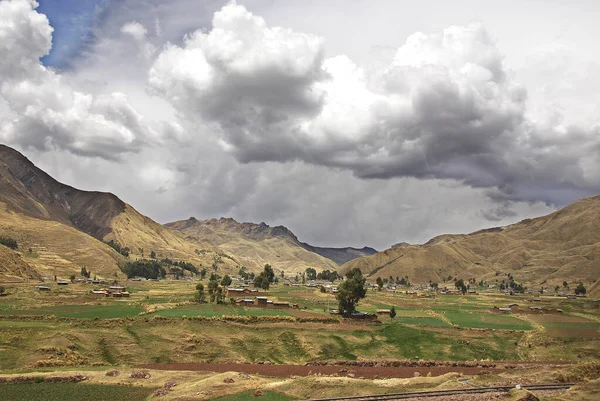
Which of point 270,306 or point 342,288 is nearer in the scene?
point 342,288

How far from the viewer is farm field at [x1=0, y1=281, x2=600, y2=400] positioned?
6719 cm

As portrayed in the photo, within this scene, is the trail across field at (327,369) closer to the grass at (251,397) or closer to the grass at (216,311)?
the grass at (251,397)

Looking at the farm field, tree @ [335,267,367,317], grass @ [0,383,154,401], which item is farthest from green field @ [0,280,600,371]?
grass @ [0,383,154,401]

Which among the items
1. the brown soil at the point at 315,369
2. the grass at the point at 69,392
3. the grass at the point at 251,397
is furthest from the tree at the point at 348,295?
the grass at the point at 69,392

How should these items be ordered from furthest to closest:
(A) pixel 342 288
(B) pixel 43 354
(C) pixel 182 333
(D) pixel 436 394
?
(A) pixel 342 288, (C) pixel 182 333, (B) pixel 43 354, (D) pixel 436 394

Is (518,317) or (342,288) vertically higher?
(342,288)

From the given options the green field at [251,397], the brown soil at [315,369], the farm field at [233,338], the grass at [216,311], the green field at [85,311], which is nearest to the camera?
the green field at [251,397]

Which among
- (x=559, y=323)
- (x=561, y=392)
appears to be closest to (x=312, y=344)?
(x=561, y=392)

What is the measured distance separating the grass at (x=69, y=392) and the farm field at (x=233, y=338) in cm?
38

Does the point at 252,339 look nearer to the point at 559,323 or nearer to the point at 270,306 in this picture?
the point at 270,306

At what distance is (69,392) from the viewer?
48062 millimetres

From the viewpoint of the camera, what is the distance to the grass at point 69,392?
4594 cm

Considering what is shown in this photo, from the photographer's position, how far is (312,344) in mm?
87438

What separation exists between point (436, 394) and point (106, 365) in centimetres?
4875
